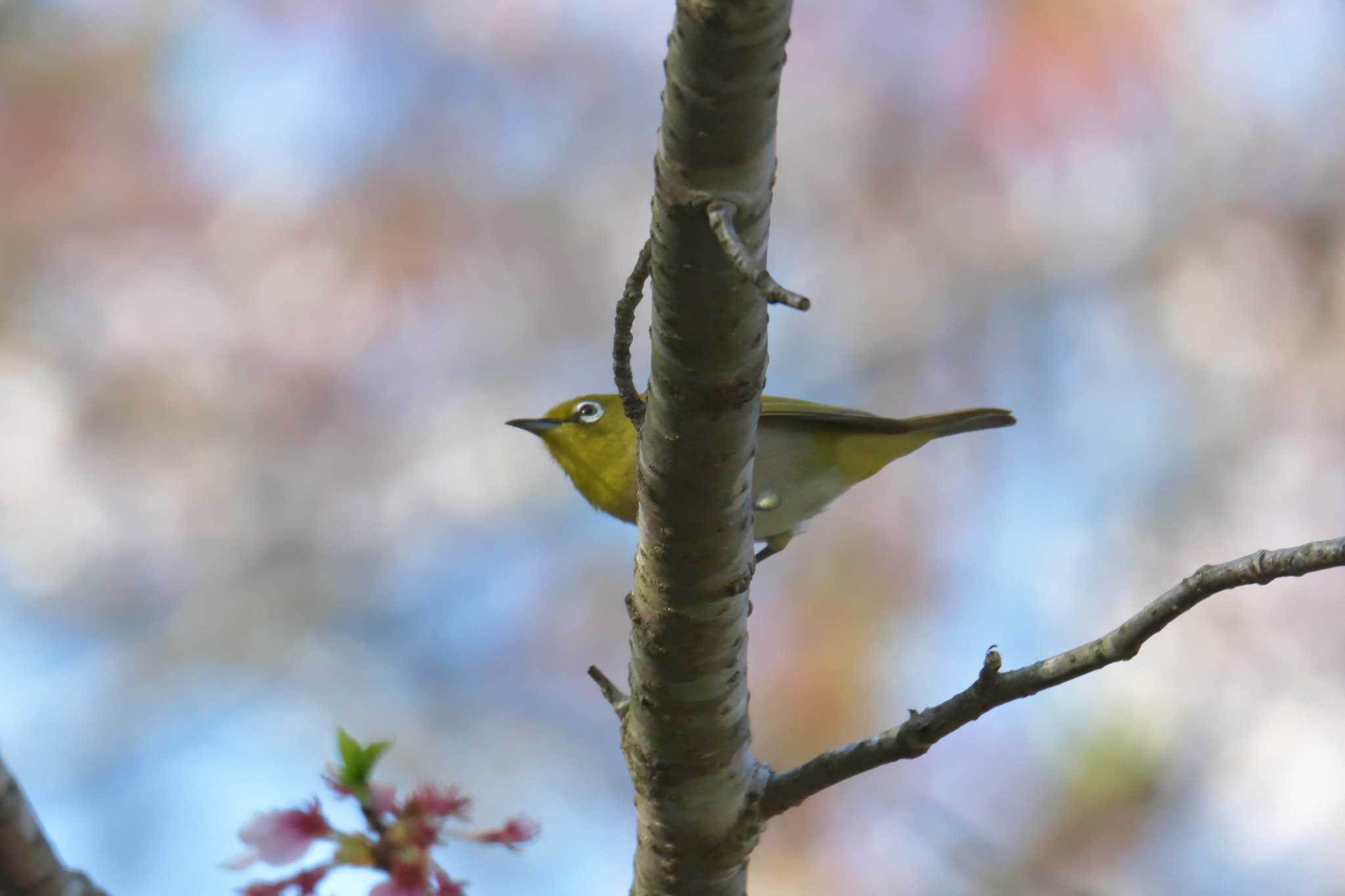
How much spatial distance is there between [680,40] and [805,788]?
1940mm

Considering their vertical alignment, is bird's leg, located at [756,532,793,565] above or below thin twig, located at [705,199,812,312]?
above

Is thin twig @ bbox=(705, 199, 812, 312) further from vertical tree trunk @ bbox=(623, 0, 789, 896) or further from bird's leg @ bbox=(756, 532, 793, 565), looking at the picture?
Answer: bird's leg @ bbox=(756, 532, 793, 565)

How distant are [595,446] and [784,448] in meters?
0.89

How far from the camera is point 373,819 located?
85.2 inches

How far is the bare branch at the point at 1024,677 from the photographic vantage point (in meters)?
2.21

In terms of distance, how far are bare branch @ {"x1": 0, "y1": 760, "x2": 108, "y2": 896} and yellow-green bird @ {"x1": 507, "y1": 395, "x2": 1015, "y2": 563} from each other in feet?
13.2

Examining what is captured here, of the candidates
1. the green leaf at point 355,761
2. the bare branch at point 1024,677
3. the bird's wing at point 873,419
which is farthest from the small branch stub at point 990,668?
the bird's wing at point 873,419

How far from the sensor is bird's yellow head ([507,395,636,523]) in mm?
5625

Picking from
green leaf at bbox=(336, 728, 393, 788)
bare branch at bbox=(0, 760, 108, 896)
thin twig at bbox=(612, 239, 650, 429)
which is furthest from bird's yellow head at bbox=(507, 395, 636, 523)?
bare branch at bbox=(0, 760, 108, 896)

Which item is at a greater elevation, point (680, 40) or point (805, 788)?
point (680, 40)

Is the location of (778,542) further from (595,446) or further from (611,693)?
(611,693)

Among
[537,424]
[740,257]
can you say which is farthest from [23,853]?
[537,424]

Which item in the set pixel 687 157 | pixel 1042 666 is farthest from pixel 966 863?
pixel 687 157

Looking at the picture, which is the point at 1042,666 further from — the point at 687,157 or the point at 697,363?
the point at 687,157
